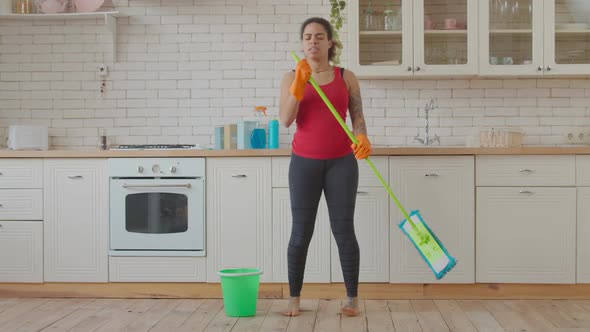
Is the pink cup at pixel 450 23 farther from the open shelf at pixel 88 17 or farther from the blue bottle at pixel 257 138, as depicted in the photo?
the open shelf at pixel 88 17

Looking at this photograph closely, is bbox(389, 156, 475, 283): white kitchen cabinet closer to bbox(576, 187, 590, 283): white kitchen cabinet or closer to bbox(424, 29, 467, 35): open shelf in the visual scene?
bbox(576, 187, 590, 283): white kitchen cabinet

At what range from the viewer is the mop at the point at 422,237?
3.75 m

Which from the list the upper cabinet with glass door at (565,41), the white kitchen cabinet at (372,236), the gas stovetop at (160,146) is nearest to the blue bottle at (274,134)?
the gas stovetop at (160,146)

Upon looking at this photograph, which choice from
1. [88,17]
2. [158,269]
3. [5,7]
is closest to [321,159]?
[158,269]

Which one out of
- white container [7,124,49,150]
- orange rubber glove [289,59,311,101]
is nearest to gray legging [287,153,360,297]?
orange rubber glove [289,59,311,101]

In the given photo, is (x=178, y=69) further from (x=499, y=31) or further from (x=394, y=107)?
(x=499, y=31)

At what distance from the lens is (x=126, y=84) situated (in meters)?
5.09

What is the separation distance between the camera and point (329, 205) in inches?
156

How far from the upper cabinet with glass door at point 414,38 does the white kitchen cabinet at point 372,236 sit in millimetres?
805

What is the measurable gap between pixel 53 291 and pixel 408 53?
2429mm

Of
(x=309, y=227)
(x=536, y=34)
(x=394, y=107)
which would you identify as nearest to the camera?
(x=309, y=227)

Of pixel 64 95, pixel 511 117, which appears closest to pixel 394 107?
pixel 511 117

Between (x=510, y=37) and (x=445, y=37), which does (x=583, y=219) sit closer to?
(x=510, y=37)

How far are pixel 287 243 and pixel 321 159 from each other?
0.70 metres
